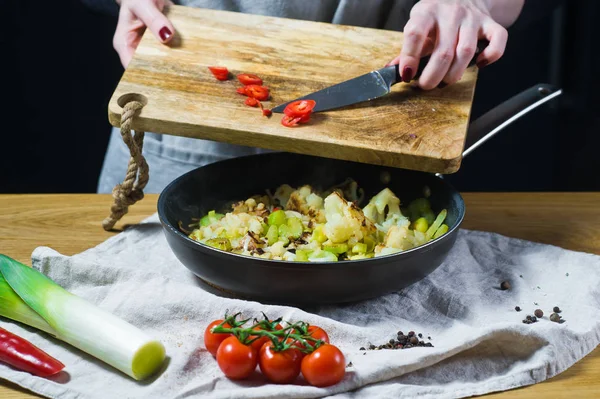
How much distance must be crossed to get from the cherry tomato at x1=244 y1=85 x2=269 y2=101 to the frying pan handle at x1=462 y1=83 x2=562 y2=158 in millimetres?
481

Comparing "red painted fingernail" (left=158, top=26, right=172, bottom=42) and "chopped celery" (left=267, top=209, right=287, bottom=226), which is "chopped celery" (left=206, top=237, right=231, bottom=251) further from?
"red painted fingernail" (left=158, top=26, right=172, bottom=42)

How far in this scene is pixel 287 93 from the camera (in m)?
1.85

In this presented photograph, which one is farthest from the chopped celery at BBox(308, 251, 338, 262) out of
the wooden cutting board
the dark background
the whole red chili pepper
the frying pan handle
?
the dark background

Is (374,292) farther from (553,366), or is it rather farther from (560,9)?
(560,9)

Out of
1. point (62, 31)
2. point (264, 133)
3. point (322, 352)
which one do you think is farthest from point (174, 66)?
point (62, 31)

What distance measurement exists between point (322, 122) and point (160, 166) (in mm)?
873

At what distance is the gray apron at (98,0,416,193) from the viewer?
7.54 ft

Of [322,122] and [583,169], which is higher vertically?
[322,122]

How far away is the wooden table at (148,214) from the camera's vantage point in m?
2.00

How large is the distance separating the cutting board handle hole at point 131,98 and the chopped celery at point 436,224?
720mm

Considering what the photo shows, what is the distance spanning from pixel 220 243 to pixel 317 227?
216 millimetres

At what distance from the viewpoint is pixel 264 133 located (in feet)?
5.57

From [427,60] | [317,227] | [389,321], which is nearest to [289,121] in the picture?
[317,227]

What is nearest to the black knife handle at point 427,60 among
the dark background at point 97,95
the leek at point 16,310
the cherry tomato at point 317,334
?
the cherry tomato at point 317,334
